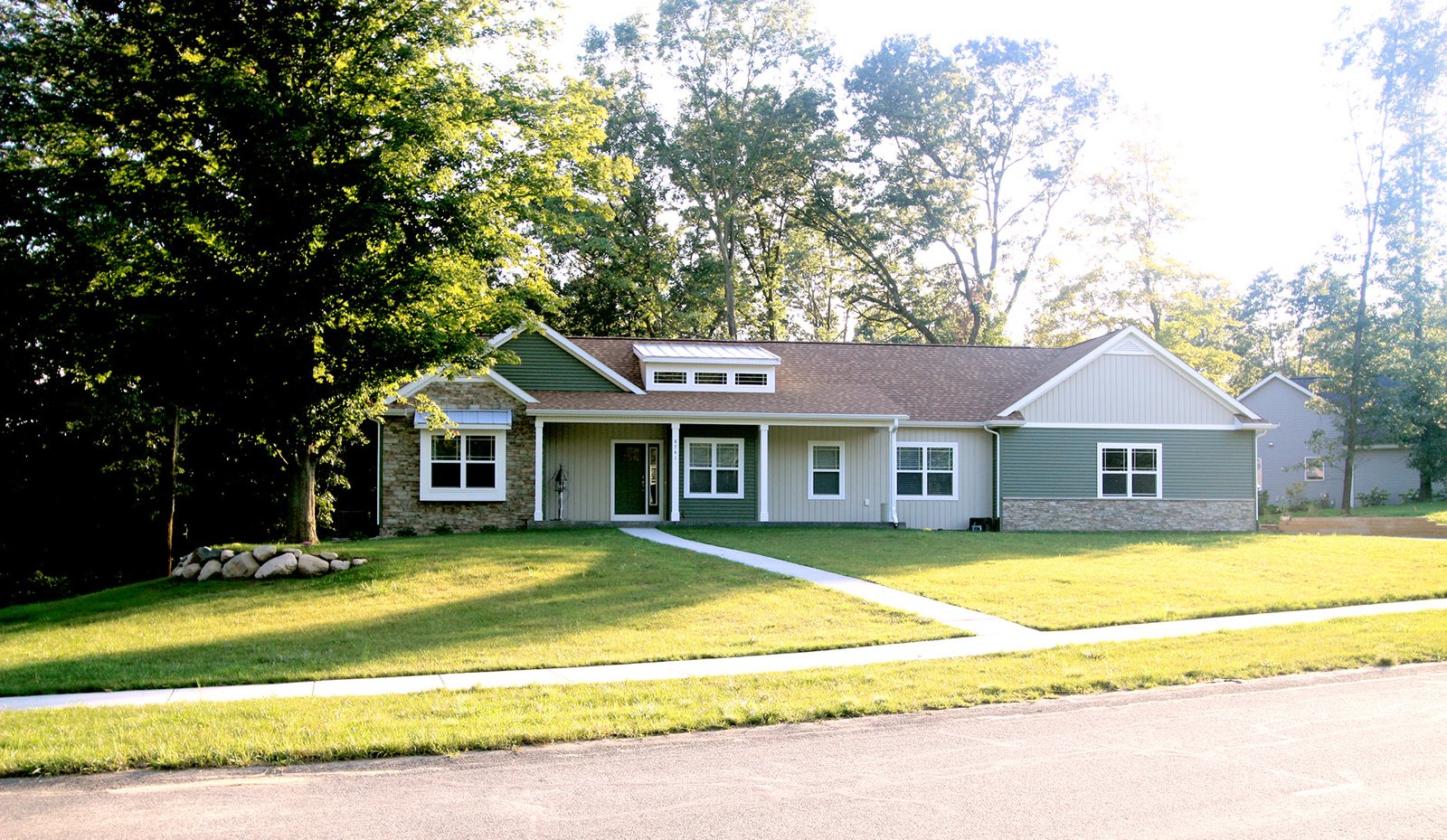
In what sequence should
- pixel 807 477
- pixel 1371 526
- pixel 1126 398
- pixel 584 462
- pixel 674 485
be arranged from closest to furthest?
pixel 674 485
pixel 584 462
pixel 807 477
pixel 1126 398
pixel 1371 526

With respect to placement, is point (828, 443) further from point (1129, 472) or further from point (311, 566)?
point (311, 566)

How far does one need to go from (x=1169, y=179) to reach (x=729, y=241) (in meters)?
19.5

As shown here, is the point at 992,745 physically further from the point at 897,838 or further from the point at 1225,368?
the point at 1225,368

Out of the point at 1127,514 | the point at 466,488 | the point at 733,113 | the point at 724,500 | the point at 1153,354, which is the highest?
the point at 733,113

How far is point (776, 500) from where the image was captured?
27469 millimetres

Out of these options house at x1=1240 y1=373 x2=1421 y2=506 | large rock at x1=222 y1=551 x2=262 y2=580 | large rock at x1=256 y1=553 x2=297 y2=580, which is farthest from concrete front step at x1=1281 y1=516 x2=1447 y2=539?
large rock at x1=222 y1=551 x2=262 y2=580

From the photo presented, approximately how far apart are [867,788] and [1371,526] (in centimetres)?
2908

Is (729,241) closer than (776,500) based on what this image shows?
No

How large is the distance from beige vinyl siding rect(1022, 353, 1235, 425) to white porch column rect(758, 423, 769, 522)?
22.8 ft

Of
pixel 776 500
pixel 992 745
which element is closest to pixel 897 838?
pixel 992 745

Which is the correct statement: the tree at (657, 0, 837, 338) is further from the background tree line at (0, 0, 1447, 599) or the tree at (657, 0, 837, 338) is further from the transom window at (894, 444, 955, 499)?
the transom window at (894, 444, 955, 499)

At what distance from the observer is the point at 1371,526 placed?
2978 centimetres

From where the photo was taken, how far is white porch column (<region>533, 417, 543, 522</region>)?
25.0 m

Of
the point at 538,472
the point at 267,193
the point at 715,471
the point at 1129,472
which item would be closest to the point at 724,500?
the point at 715,471
